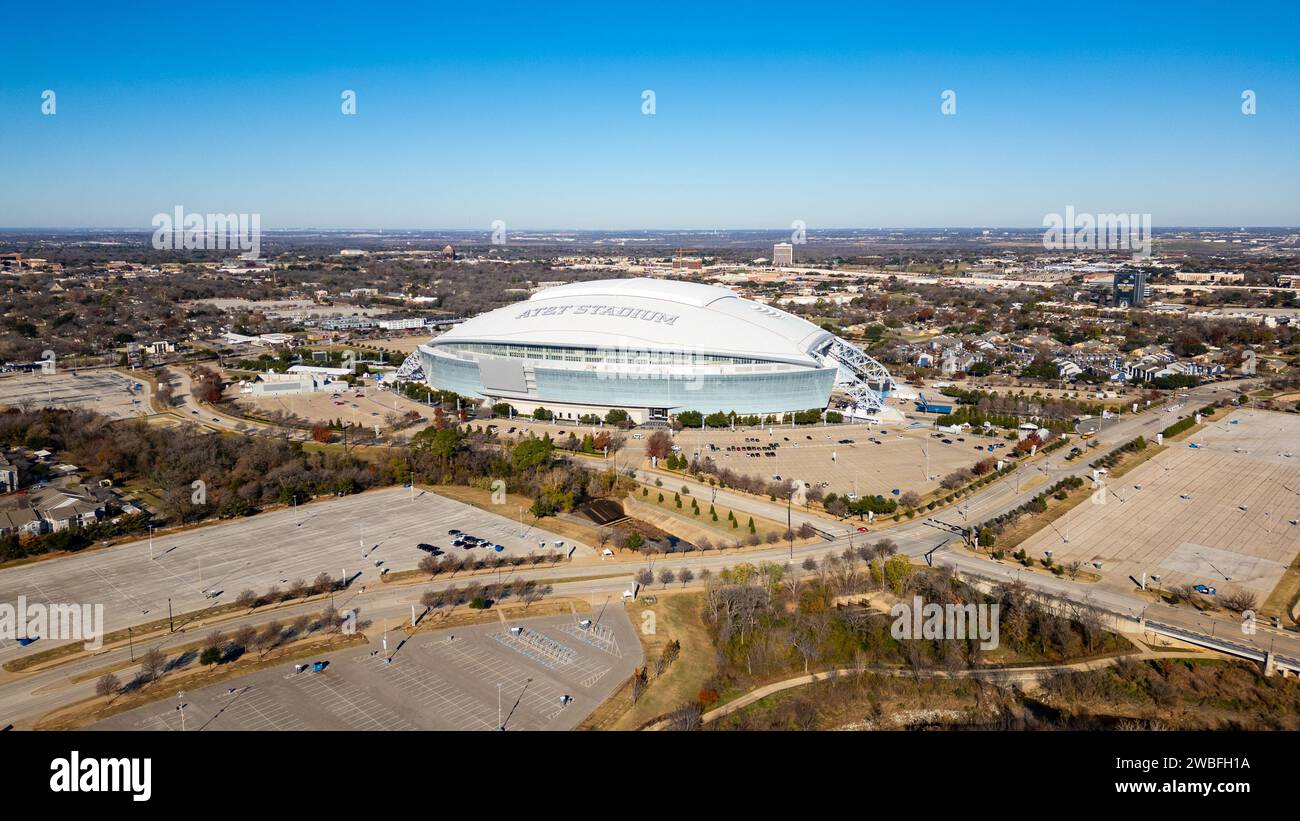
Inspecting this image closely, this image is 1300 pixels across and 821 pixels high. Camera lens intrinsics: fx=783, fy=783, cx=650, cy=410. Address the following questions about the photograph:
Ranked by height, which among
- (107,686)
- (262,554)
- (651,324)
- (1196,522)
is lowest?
(107,686)

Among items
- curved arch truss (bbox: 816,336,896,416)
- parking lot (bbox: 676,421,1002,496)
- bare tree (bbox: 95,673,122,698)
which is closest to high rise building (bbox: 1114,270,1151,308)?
curved arch truss (bbox: 816,336,896,416)

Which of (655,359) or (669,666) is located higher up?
(655,359)

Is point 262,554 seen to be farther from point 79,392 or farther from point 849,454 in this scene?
point 79,392

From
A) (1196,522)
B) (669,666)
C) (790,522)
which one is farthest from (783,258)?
(669,666)

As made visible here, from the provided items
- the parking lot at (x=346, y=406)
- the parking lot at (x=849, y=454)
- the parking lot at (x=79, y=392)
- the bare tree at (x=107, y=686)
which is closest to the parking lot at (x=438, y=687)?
the bare tree at (x=107, y=686)

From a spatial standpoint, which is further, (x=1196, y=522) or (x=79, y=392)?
(x=79, y=392)

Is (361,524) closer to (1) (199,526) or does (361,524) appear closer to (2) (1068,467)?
(1) (199,526)

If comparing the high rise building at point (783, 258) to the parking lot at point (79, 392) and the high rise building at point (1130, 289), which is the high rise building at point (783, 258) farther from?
the parking lot at point (79, 392)
